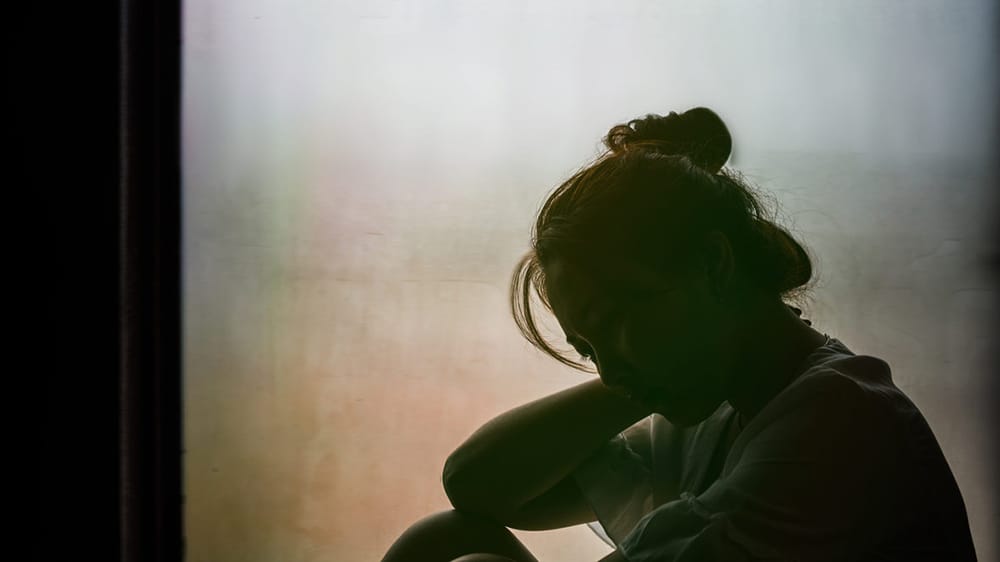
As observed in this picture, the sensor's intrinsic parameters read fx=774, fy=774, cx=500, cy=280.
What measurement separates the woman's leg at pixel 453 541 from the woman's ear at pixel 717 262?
12.3 inches

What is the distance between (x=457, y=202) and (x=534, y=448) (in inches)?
11.6

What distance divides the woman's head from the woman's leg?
Result: 0.21 metres

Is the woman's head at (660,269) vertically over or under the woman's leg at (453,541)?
over

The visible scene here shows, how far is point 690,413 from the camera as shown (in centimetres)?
66

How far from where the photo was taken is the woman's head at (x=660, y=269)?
619 millimetres
